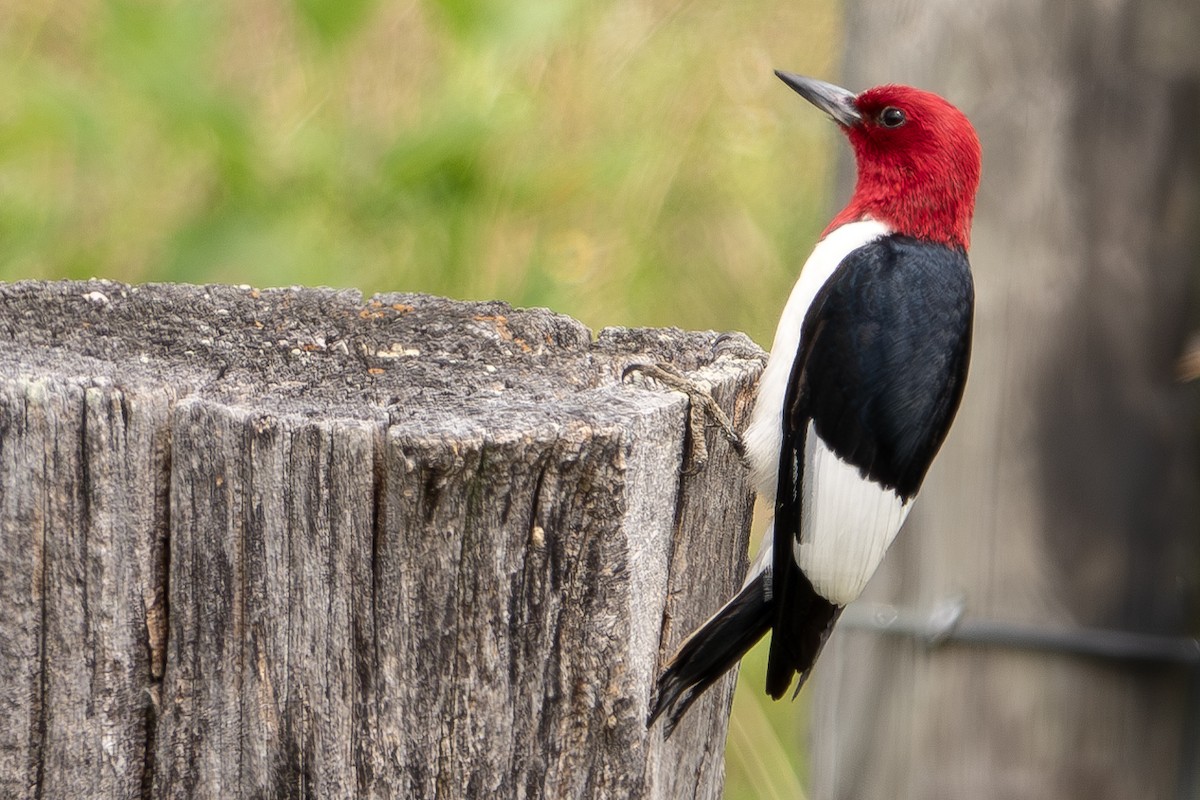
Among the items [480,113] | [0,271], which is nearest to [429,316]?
[480,113]

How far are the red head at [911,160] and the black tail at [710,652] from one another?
3.09ft

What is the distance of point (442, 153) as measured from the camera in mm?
2990

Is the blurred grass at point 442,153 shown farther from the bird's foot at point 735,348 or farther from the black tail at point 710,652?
the black tail at point 710,652

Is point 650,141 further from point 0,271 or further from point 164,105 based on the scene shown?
point 0,271

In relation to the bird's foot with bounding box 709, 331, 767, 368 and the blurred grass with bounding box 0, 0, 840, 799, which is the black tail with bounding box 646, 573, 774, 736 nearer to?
the bird's foot with bounding box 709, 331, 767, 368

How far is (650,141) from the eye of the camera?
3.78 metres

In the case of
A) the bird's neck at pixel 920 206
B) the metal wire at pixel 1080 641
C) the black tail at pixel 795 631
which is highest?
the bird's neck at pixel 920 206

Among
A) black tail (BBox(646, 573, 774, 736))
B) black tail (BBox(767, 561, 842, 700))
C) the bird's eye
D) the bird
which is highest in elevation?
the bird's eye

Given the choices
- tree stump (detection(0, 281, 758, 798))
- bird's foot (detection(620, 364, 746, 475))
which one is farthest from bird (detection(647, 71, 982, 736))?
tree stump (detection(0, 281, 758, 798))

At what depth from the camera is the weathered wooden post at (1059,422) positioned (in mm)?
2434

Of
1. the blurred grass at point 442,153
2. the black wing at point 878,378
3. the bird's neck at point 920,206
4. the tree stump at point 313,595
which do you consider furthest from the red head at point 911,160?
the tree stump at point 313,595

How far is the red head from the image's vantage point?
2488 millimetres

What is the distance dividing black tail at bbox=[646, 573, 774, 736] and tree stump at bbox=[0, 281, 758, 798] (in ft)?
0.40

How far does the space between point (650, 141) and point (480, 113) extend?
917mm
